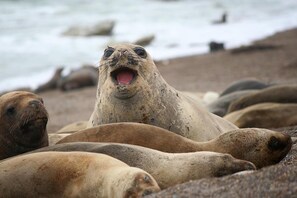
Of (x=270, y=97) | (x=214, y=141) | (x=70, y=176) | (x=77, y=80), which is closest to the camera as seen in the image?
(x=70, y=176)

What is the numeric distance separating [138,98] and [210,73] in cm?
1150

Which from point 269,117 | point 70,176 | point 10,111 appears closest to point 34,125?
point 10,111

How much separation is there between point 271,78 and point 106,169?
37.2 ft

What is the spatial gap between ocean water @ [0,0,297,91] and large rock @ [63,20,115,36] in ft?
1.25

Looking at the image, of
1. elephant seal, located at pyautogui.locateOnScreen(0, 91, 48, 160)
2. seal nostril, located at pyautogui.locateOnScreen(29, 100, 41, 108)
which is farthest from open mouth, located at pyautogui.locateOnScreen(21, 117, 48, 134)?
seal nostril, located at pyautogui.locateOnScreen(29, 100, 41, 108)

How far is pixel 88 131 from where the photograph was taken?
5816 millimetres

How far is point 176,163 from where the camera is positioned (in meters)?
4.93

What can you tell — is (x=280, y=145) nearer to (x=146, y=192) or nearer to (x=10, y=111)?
(x=146, y=192)

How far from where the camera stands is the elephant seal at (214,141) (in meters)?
5.30

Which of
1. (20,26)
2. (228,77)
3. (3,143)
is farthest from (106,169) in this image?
(20,26)

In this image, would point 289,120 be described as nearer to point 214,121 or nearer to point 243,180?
point 214,121

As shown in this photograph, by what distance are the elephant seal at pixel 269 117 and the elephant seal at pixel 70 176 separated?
4117mm

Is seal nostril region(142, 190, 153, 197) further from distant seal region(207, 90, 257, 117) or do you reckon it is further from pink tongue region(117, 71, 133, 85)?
distant seal region(207, 90, 257, 117)

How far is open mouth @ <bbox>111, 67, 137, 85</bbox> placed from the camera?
655cm
